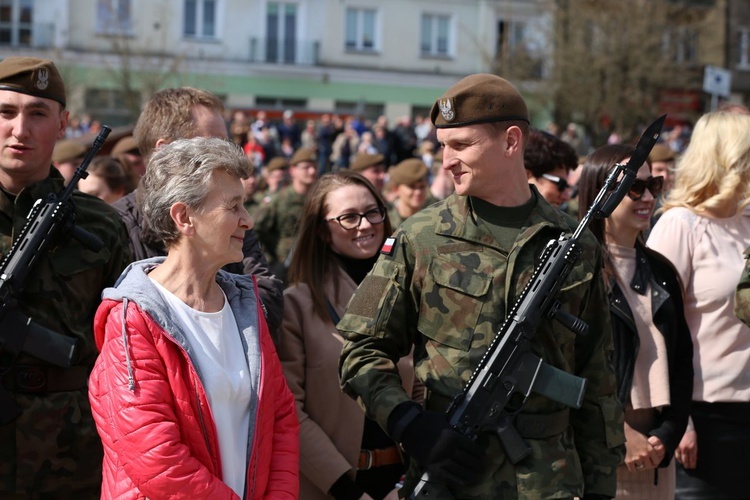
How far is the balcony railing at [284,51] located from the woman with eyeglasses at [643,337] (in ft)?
116

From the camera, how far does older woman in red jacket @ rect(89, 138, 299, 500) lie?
296cm

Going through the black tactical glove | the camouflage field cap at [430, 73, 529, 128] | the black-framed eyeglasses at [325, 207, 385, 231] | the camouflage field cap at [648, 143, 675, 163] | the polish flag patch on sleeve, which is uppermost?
the camouflage field cap at [430, 73, 529, 128]

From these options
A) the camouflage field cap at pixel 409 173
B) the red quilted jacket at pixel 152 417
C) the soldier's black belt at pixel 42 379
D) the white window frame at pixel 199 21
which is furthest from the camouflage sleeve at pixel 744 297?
the white window frame at pixel 199 21

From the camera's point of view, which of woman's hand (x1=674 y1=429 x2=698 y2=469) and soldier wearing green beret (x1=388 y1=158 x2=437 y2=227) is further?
soldier wearing green beret (x1=388 y1=158 x2=437 y2=227)

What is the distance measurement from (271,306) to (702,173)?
7.32 ft

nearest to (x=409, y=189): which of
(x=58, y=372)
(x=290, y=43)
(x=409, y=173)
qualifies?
(x=409, y=173)

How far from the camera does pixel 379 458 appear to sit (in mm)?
4125

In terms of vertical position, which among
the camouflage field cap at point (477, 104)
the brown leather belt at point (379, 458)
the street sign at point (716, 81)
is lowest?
the brown leather belt at point (379, 458)

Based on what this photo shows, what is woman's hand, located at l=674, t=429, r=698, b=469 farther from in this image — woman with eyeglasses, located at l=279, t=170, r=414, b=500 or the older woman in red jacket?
the older woman in red jacket

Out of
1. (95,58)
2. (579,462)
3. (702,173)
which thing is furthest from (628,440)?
(95,58)

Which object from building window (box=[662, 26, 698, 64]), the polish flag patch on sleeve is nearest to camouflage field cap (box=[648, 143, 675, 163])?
the polish flag patch on sleeve

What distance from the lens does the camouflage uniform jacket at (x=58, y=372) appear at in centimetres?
371

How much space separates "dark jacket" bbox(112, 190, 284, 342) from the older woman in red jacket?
0.45 m

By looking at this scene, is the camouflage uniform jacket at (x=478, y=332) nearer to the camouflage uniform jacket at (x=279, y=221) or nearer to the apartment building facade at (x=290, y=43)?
the camouflage uniform jacket at (x=279, y=221)
